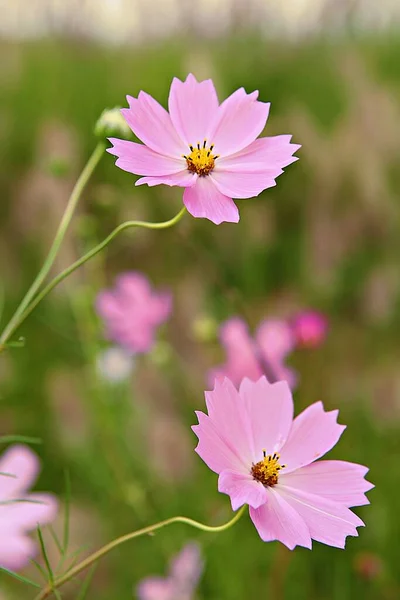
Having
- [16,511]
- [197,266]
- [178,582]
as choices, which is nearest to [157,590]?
[178,582]

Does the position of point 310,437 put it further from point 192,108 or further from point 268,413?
point 192,108

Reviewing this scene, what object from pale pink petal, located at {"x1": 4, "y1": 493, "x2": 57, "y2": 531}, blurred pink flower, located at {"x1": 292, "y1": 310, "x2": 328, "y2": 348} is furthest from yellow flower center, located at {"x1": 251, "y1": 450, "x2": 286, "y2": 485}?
blurred pink flower, located at {"x1": 292, "y1": 310, "x2": 328, "y2": 348}

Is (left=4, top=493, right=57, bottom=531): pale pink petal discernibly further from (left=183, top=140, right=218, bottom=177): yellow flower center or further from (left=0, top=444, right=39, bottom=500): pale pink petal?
(left=183, top=140, right=218, bottom=177): yellow flower center

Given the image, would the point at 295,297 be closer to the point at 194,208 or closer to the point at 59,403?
the point at 59,403

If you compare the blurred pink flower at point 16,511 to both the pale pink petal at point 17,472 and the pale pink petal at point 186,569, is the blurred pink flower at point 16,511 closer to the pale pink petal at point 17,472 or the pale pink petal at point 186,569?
the pale pink petal at point 17,472

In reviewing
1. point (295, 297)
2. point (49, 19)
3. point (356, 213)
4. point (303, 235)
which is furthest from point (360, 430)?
point (49, 19)

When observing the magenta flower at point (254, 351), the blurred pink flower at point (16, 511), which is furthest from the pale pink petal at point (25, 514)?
the magenta flower at point (254, 351)
